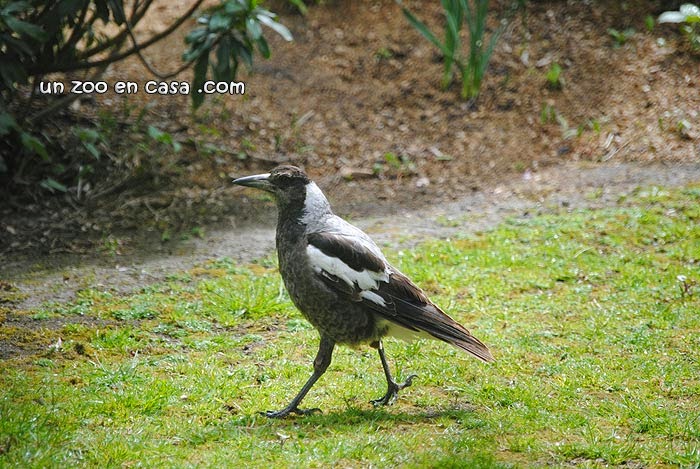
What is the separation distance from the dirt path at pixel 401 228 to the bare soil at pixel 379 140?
24mm

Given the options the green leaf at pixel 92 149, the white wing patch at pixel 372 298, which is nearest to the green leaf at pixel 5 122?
the green leaf at pixel 92 149

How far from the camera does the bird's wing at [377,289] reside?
14.7 feet

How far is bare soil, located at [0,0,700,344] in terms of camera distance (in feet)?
24.4

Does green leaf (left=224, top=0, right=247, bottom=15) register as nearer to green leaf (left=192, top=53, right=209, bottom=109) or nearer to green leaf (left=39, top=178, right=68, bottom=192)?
green leaf (left=192, top=53, right=209, bottom=109)

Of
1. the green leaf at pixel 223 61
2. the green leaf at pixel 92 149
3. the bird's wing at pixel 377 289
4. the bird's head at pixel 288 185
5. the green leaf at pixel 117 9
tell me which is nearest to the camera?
the bird's wing at pixel 377 289

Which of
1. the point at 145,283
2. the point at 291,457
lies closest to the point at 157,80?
the point at 145,283

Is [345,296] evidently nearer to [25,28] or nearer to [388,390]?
[388,390]

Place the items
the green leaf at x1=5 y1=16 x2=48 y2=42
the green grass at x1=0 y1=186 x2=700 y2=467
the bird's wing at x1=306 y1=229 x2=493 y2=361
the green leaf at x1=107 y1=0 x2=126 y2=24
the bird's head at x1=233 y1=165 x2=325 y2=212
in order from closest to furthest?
the green grass at x1=0 y1=186 x2=700 y2=467
the bird's wing at x1=306 y1=229 x2=493 y2=361
the bird's head at x1=233 y1=165 x2=325 y2=212
the green leaf at x1=5 y1=16 x2=48 y2=42
the green leaf at x1=107 y1=0 x2=126 y2=24

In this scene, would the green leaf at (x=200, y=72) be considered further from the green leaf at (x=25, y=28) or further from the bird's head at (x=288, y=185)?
the bird's head at (x=288, y=185)

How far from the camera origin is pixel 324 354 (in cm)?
454

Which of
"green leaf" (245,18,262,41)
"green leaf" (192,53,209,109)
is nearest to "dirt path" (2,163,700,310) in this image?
"green leaf" (192,53,209,109)

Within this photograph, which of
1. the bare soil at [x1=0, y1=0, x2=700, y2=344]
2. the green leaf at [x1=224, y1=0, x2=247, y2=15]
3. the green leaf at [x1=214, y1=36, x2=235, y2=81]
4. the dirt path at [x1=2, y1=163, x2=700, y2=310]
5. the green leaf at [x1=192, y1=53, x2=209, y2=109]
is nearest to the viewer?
the dirt path at [x1=2, y1=163, x2=700, y2=310]

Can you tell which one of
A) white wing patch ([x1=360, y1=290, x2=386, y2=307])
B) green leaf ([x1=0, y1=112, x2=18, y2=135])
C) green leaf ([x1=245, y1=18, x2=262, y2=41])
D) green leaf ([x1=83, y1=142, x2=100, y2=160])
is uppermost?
green leaf ([x1=245, y1=18, x2=262, y2=41])

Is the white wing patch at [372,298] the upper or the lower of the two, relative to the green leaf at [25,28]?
lower
